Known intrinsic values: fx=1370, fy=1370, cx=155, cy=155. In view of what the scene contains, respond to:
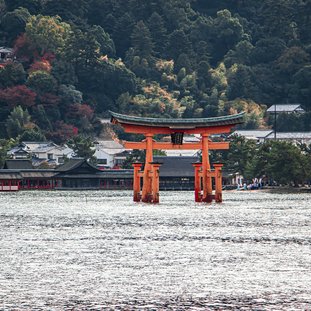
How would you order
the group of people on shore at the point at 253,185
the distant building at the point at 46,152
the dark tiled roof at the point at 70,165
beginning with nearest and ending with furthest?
1. the group of people on shore at the point at 253,185
2. the dark tiled roof at the point at 70,165
3. the distant building at the point at 46,152

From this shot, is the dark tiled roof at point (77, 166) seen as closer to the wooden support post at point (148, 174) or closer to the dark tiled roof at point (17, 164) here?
the dark tiled roof at point (17, 164)

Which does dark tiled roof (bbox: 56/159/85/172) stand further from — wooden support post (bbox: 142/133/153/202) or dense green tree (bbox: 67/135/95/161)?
wooden support post (bbox: 142/133/153/202)

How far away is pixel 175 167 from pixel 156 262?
10449cm

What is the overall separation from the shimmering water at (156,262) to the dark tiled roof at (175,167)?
73015mm

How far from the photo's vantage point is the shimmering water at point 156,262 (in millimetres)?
40188

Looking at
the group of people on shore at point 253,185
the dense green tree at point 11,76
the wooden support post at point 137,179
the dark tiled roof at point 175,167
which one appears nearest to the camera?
the wooden support post at point 137,179

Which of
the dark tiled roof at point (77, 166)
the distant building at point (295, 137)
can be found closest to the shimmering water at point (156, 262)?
the dark tiled roof at point (77, 166)

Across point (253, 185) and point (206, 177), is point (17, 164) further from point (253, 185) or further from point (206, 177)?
point (206, 177)

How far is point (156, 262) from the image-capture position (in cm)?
4931

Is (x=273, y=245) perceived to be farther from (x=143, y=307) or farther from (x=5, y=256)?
(x=143, y=307)

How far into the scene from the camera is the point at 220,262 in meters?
49.3

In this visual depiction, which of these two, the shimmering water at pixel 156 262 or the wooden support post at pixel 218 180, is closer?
the shimmering water at pixel 156 262

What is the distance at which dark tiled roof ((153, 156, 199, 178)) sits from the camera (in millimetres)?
152250

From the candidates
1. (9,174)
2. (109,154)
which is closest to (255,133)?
(109,154)
